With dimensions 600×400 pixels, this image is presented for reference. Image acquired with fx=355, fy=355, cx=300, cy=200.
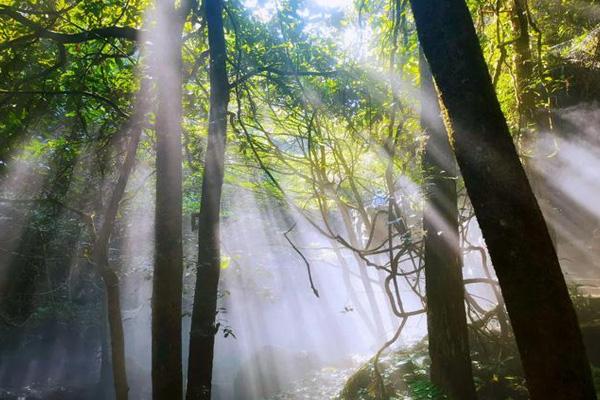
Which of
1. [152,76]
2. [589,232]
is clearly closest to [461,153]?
[152,76]

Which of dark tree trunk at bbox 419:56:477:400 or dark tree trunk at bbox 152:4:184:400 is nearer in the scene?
dark tree trunk at bbox 152:4:184:400

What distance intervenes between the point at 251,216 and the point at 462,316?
2261cm

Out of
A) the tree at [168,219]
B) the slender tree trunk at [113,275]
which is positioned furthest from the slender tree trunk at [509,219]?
the slender tree trunk at [113,275]

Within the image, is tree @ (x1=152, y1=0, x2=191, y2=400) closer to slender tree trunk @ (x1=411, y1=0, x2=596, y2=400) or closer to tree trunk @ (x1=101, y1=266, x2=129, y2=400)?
slender tree trunk @ (x1=411, y1=0, x2=596, y2=400)

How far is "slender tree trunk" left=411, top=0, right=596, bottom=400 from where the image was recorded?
1510 mm

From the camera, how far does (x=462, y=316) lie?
13.4 feet

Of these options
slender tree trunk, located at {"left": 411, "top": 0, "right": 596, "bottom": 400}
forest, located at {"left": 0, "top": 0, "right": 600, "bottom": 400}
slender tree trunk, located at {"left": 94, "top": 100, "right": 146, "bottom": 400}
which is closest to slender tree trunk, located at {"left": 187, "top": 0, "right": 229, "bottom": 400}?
forest, located at {"left": 0, "top": 0, "right": 600, "bottom": 400}

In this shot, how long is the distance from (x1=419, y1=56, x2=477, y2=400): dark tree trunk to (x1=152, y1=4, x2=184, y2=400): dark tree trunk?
9.46 ft

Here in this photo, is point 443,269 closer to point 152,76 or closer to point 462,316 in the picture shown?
point 462,316

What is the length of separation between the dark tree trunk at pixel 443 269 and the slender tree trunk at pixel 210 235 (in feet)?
8.54

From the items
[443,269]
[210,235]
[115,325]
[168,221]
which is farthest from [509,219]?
[115,325]

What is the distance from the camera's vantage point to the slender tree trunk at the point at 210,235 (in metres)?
4.19

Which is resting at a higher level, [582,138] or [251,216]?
[251,216]

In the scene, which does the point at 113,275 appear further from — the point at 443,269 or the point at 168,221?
the point at 443,269
